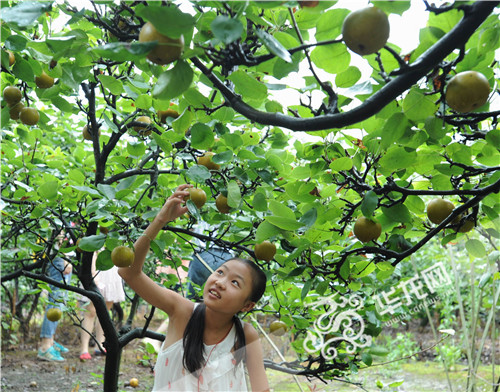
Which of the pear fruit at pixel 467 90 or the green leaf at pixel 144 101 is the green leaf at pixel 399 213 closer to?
the pear fruit at pixel 467 90

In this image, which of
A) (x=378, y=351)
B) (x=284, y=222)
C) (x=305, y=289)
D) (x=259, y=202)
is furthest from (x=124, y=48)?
(x=378, y=351)

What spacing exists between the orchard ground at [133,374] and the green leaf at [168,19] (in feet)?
6.41

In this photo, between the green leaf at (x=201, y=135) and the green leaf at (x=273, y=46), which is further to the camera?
the green leaf at (x=201, y=135)

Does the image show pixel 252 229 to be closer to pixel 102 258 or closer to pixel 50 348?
pixel 102 258

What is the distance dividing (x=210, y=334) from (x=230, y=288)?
19 centimetres

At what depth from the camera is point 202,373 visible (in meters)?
1.45

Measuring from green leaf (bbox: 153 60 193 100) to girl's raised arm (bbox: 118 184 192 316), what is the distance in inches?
23.4

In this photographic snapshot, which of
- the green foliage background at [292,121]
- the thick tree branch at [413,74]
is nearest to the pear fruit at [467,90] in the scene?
the green foliage background at [292,121]

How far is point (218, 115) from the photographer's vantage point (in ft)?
3.88

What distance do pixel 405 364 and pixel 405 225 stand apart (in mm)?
4206

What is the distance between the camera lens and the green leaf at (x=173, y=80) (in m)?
0.65

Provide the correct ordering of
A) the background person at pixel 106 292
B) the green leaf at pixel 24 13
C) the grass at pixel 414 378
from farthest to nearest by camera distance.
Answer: the background person at pixel 106 292 < the grass at pixel 414 378 < the green leaf at pixel 24 13

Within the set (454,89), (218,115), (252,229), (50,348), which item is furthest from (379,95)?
(50,348)

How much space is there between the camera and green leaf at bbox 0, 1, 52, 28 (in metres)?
0.67
